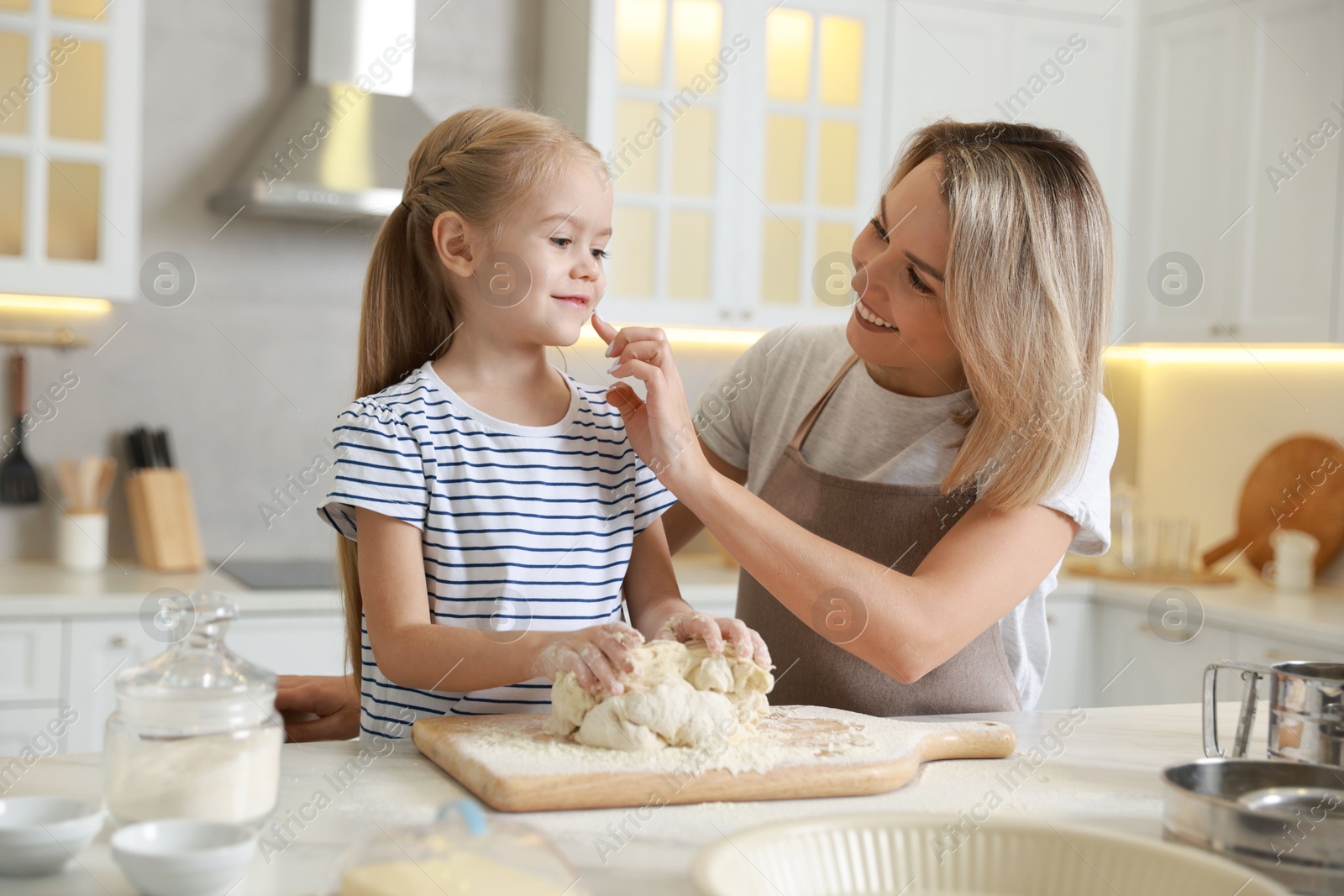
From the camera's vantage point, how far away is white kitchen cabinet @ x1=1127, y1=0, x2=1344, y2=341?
273 cm

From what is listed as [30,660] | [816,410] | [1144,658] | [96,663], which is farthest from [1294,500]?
[30,660]

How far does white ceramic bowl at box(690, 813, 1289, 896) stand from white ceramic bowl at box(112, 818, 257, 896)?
0.92 ft

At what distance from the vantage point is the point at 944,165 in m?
1.30

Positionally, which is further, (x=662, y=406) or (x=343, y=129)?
(x=343, y=129)

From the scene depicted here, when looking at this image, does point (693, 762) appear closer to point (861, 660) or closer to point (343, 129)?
point (861, 660)

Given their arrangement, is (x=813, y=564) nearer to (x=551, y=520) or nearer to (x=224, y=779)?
(x=551, y=520)

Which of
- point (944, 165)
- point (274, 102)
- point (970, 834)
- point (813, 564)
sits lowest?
point (970, 834)

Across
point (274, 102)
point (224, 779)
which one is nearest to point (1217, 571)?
point (274, 102)

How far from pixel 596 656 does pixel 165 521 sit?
72.9 inches

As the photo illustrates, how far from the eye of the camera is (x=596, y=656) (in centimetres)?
98

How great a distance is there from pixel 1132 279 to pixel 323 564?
2127 mm

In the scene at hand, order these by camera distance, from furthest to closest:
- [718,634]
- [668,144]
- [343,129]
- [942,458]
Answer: [668,144]
[343,129]
[942,458]
[718,634]

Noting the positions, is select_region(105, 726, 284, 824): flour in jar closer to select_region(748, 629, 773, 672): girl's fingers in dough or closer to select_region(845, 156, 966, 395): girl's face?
select_region(748, 629, 773, 672): girl's fingers in dough

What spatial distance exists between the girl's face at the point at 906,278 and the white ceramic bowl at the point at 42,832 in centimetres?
90
